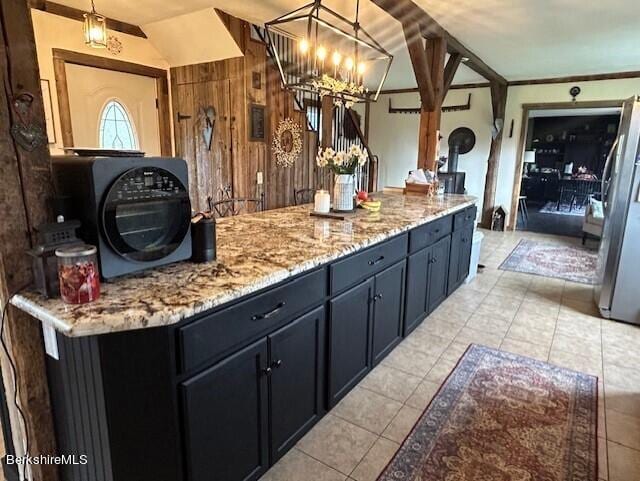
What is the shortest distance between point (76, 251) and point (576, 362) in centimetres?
300

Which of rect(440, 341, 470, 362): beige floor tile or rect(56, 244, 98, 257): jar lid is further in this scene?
rect(440, 341, 470, 362): beige floor tile

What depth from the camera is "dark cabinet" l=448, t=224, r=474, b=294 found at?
365cm

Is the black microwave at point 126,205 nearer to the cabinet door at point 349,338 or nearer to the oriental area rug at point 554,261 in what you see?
the cabinet door at point 349,338

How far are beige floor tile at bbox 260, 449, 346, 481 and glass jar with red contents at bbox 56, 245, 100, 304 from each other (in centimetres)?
111

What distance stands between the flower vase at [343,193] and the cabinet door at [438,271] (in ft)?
2.39

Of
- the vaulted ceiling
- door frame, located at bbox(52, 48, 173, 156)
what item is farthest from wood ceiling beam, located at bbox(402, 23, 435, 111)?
door frame, located at bbox(52, 48, 173, 156)

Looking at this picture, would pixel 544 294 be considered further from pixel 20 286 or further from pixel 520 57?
pixel 20 286

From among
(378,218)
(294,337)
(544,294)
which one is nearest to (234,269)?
(294,337)

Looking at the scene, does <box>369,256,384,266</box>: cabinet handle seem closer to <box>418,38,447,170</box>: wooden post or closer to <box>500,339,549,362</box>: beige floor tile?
<box>500,339,549,362</box>: beige floor tile

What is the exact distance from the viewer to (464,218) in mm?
3818

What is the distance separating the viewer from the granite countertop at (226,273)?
1100 mm

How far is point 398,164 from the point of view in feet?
→ 27.4

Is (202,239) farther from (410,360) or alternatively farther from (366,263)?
(410,360)

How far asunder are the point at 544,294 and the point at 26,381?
13.7 ft
